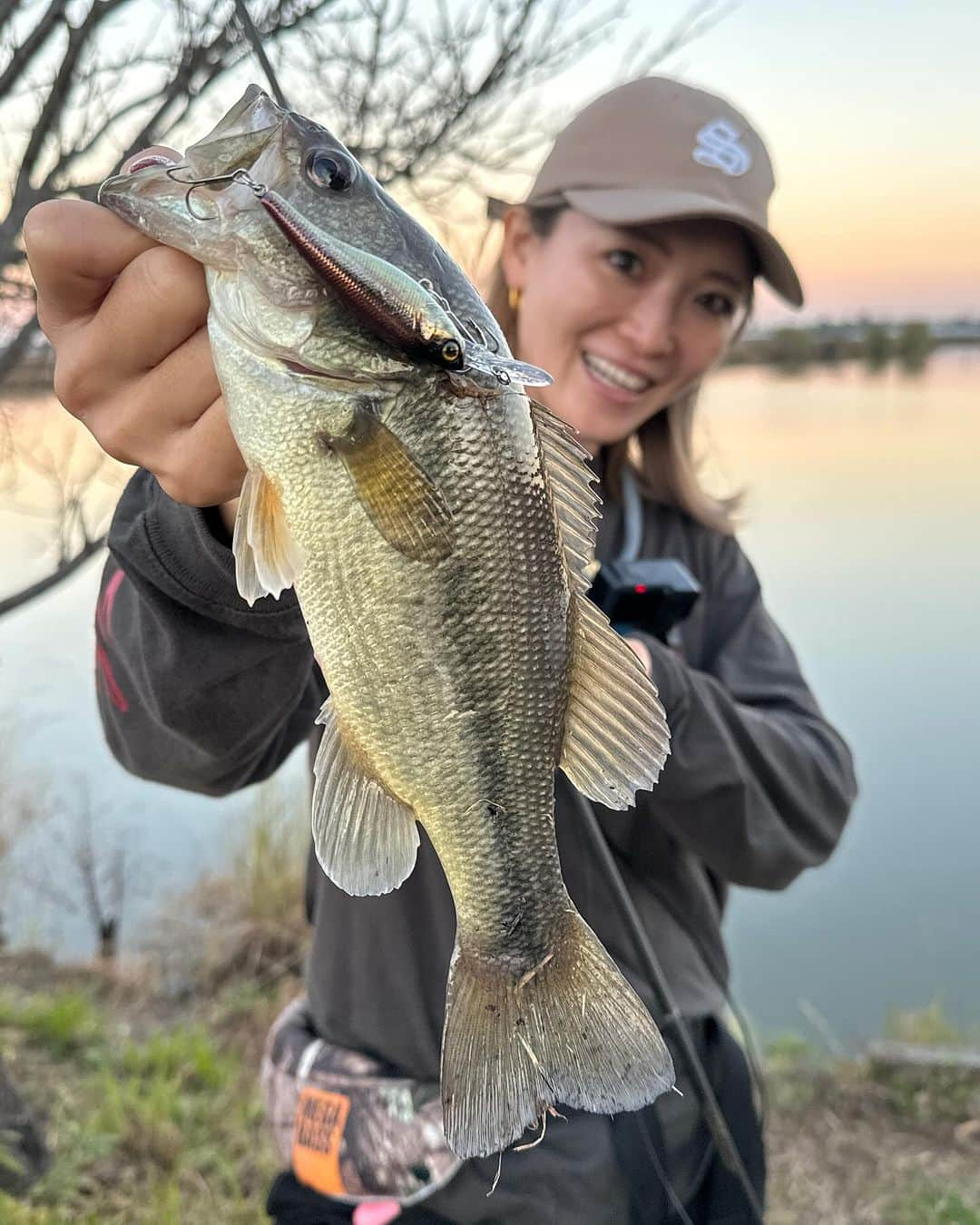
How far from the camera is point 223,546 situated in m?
1.31

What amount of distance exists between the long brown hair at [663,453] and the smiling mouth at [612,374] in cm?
25

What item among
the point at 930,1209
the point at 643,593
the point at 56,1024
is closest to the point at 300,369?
the point at 643,593

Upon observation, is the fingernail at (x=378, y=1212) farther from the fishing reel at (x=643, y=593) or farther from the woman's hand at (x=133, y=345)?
the woman's hand at (x=133, y=345)

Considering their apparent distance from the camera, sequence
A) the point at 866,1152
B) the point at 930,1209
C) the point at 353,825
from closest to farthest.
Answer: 1. the point at 353,825
2. the point at 930,1209
3. the point at 866,1152

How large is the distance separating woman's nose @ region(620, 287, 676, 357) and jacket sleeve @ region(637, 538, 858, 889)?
61 centimetres

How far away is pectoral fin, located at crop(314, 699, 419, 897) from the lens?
3.80 ft

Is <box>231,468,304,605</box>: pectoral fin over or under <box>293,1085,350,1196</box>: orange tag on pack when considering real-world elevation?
over

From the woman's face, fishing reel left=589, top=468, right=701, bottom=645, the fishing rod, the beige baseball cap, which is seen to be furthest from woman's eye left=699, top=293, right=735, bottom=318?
the fishing rod

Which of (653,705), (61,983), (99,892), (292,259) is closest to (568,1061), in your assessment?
(653,705)

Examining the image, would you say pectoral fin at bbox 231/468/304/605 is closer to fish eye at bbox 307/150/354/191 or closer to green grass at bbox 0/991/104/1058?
fish eye at bbox 307/150/354/191

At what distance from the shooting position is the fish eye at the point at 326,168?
41.6 inches

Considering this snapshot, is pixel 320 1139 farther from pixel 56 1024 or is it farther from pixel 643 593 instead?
pixel 56 1024

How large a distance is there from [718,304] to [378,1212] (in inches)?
90.0

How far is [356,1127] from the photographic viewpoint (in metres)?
1.85
